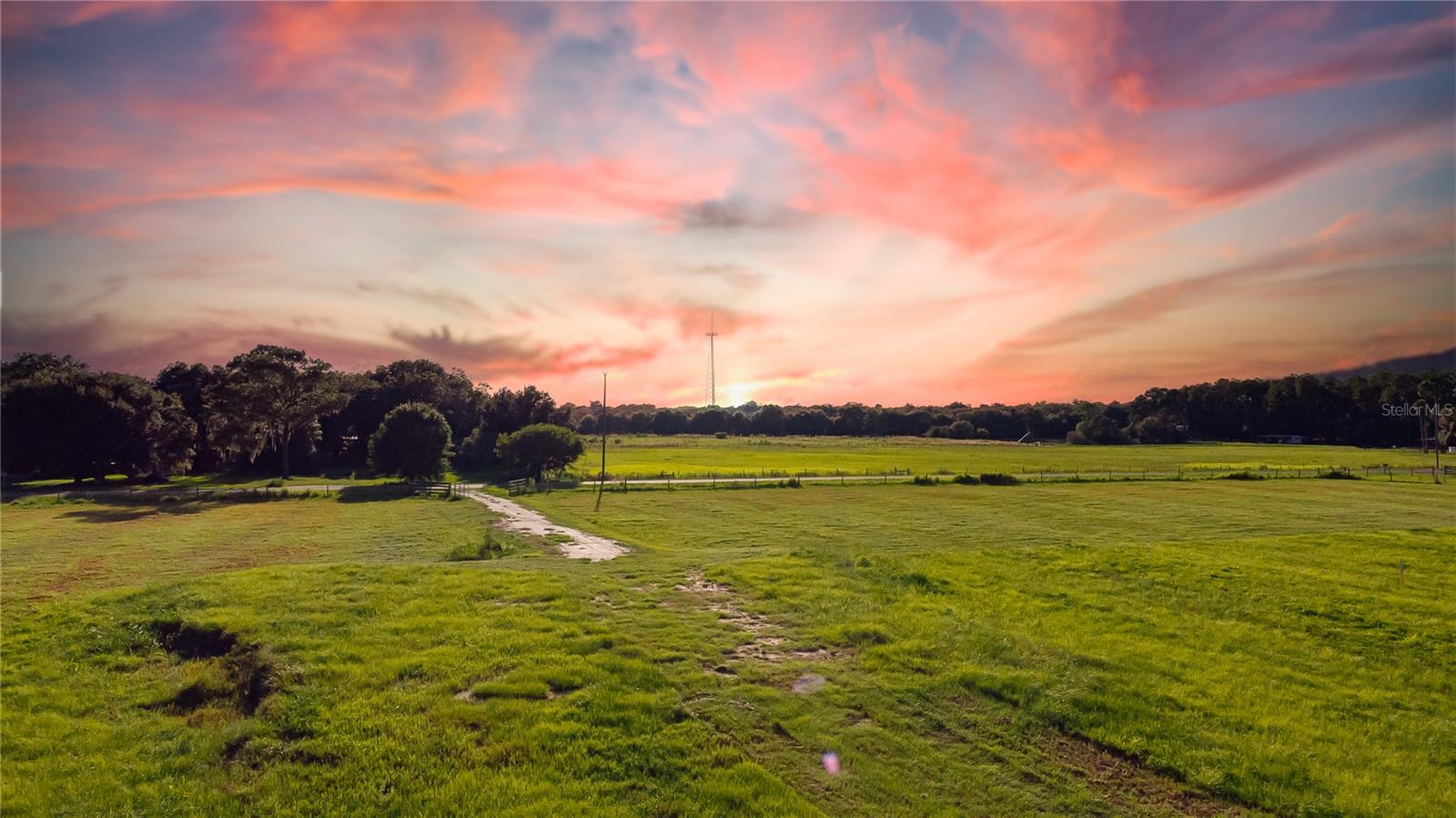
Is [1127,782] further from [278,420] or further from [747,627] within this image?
[278,420]

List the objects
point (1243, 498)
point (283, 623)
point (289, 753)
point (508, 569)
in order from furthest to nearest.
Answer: point (1243, 498)
point (508, 569)
point (283, 623)
point (289, 753)

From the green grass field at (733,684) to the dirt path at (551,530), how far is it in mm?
2959

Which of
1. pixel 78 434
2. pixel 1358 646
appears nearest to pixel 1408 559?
pixel 1358 646

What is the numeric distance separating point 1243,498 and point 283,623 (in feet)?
208

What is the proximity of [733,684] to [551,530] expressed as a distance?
1021 inches

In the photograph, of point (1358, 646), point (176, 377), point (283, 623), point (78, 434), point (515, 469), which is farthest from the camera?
point (176, 377)

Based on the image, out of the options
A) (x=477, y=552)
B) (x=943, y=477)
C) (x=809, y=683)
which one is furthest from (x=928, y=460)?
(x=809, y=683)

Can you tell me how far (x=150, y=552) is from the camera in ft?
95.7

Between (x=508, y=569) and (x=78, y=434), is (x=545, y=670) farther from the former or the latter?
(x=78, y=434)

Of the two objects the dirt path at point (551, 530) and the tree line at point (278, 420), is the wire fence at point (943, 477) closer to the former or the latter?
the tree line at point (278, 420)

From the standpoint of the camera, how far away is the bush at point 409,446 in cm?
6844


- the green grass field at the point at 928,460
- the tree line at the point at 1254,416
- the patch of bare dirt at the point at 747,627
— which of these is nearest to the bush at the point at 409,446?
the green grass field at the point at 928,460


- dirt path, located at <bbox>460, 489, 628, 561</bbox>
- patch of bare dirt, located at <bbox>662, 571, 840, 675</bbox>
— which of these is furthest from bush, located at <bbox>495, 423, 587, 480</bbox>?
patch of bare dirt, located at <bbox>662, 571, 840, 675</bbox>

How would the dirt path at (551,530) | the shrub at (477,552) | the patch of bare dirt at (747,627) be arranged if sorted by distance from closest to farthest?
1. the patch of bare dirt at (747,627)
2. the shrub at (477,552)
3. the dirt path at (551,530)
